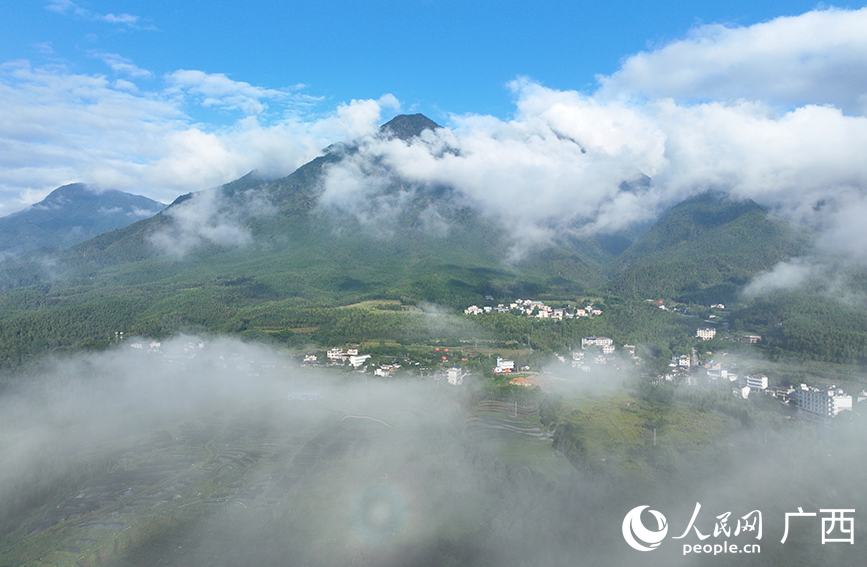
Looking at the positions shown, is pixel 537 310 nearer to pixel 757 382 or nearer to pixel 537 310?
pixel 537 310

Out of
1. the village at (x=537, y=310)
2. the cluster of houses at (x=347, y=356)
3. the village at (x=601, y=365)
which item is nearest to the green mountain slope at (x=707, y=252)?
the village at (x=537, y=310)

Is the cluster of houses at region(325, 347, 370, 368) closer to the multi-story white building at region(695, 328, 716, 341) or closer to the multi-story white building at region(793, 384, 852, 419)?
the multi-story white building at region(793, 384, 852, 419)

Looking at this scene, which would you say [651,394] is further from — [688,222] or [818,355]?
[688,222]

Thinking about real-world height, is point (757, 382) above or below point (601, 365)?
above

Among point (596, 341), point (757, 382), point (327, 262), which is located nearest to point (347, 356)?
point (596, 341)

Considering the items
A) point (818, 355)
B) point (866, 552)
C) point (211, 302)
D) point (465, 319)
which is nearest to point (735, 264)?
point (818, 355)

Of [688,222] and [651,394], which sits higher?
[688,222]
